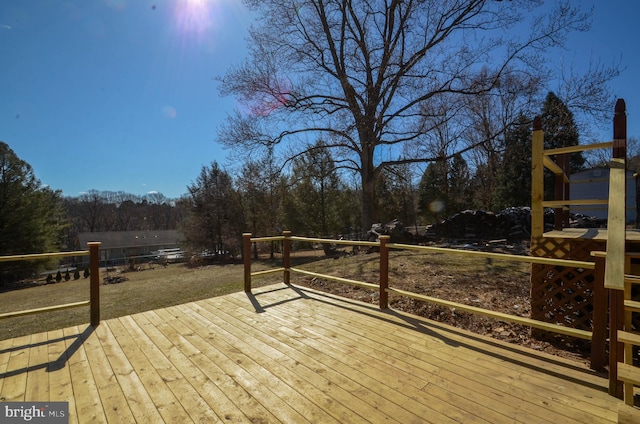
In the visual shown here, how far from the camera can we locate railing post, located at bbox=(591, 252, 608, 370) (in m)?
2.49

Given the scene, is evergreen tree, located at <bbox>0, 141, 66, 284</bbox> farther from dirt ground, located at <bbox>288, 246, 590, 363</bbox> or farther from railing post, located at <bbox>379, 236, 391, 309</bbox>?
railing post, located at <bbox>379, 236, 391, 309</bbox>

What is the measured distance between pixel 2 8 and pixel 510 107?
19.3 meters

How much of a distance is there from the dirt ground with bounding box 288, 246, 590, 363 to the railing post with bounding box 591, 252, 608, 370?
59cm

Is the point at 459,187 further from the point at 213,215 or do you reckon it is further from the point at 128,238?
the point at 128,238

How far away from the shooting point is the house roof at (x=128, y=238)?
35.6m

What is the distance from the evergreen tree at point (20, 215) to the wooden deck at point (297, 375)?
24186 millimetres

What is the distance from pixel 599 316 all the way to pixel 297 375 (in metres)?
2.66

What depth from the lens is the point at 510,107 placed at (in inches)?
609

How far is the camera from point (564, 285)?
3.32 m

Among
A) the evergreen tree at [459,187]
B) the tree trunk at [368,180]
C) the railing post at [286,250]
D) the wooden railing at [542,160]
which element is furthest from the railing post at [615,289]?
the evergreen tree at [459,187]

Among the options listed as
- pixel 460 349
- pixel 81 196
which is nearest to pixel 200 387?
pixel 460 349

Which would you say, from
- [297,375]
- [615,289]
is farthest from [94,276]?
[615,289]

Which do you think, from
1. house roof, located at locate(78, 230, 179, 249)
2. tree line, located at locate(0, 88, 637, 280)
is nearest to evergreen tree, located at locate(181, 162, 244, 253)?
tree line, located at locate(0, 88, 637, 280)

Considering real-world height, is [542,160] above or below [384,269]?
above
